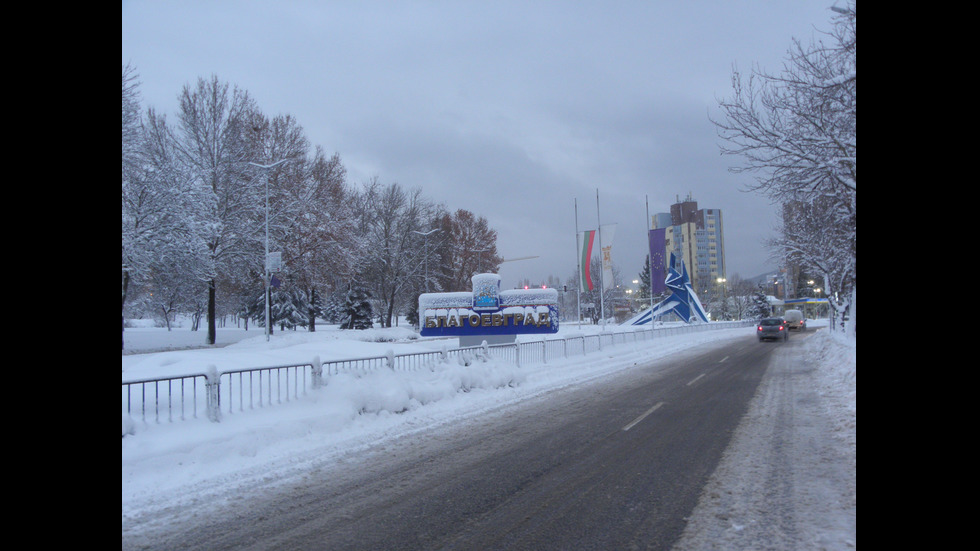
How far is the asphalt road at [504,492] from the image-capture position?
478 centimetres

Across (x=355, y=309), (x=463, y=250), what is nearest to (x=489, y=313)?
(x=355, y=309)

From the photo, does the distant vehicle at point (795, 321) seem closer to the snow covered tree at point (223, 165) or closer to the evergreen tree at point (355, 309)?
the evergreen tree at point (355, 309)

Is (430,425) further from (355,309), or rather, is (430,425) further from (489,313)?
(355,309)

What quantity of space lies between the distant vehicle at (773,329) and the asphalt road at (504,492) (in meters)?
29.1

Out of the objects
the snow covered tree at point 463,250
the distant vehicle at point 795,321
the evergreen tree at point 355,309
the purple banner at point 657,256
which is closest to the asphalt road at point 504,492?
the purple banner at point 657,256

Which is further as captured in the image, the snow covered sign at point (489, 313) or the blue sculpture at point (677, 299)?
the blue sculpture at point (677, 299)

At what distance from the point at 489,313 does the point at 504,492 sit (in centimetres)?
1734

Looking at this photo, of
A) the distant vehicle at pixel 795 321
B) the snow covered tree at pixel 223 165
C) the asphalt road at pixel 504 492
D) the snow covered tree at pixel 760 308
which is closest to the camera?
the asphalt road at pixel 504 492

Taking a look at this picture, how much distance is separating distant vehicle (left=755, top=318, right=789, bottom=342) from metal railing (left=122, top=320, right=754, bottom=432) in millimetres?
23078

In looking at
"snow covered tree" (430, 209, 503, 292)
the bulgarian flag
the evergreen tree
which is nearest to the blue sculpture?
"snow covered tree" (430, 209, 503, 292)

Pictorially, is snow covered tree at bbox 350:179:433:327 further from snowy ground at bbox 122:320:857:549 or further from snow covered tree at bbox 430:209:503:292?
snowy ground at bbox 122:320:857:549

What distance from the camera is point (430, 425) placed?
10.0 meters

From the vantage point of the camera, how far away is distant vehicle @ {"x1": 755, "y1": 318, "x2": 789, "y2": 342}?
36.2m
